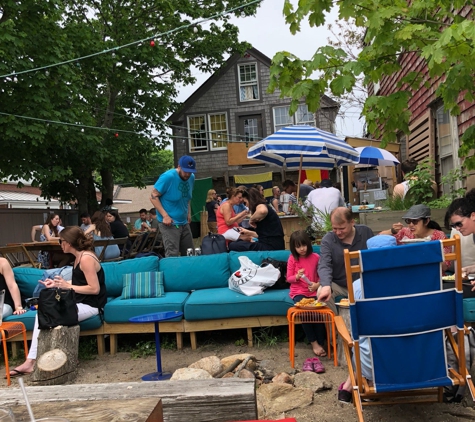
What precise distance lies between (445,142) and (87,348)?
6896 millimetres

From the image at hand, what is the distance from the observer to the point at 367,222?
293 inches

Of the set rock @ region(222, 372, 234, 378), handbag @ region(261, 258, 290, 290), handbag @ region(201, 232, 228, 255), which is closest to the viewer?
rock @ region(222, 372, 234, 378)

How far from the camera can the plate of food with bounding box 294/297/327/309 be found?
5109 mm

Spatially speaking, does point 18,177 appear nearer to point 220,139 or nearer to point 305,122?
point 220,139

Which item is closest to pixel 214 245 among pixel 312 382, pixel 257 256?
pixel 257 256

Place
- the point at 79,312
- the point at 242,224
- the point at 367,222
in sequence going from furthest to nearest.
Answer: the point at 242,224 → the point at 367,222 → the point at 79,312

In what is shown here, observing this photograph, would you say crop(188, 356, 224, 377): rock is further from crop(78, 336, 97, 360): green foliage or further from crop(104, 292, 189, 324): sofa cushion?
crop(78, 336, 97, 360): green foliage

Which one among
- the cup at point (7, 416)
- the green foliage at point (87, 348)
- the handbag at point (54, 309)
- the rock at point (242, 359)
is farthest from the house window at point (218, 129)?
the cup at point (7, 416)

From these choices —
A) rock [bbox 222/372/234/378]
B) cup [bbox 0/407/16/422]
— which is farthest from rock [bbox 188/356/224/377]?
cup [bbox 0/407/16/422]

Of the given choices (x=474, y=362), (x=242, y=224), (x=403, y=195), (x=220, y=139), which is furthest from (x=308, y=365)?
(x=220, y=139)

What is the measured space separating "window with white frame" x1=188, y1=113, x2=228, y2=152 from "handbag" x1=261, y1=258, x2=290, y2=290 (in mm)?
17658

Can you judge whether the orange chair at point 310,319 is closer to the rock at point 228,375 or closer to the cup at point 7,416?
the rock at point 228,375

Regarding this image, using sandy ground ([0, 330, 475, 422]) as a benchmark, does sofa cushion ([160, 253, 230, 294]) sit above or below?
above

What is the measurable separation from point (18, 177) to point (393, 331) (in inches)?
548
